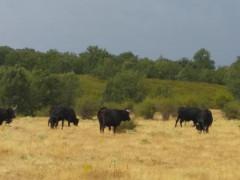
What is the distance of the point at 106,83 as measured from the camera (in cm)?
8338

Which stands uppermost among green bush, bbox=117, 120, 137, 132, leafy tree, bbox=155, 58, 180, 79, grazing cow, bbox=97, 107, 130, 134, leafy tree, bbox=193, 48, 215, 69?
leafy tree, bbox=193, 48, 215, 69

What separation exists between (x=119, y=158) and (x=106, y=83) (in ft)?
211

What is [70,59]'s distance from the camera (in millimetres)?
132000

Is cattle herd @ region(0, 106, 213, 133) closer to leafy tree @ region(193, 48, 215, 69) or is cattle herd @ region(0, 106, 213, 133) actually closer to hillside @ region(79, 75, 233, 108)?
hillside @ region(79, 75, 233, 108)

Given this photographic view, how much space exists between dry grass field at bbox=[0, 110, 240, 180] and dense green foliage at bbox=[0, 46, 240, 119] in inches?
1235

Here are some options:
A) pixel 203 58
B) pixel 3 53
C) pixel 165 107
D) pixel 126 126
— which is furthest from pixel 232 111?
pixel 203 58

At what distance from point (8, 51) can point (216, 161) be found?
117m

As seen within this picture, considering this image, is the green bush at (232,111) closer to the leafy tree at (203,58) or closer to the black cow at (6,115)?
the black cow at (6,115)

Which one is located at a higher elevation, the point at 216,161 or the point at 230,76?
the point at 230,76

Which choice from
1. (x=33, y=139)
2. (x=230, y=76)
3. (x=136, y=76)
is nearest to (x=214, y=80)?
(x=230, y=76)

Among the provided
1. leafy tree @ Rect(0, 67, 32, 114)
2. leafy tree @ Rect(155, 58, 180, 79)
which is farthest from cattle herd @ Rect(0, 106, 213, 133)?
leafy tree @ Rect(155, 58, 180, 79)

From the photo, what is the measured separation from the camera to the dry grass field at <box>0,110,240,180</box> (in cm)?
1522

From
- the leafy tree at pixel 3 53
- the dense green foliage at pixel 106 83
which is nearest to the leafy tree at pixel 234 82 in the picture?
the dense green foliage at pixel 106 83

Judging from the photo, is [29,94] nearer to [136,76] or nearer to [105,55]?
[136,76]
